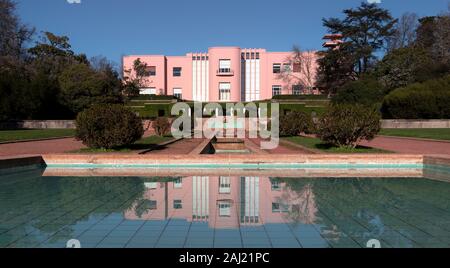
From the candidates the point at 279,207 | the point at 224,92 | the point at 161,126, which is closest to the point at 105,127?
the point at 279,207

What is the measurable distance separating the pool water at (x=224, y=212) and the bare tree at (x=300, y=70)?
139 feet

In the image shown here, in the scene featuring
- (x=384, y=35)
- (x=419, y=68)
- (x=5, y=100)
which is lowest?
(x=5, y=100)

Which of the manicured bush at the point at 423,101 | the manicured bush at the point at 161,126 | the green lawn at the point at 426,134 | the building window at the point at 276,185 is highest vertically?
the manicured bush at the point at 423,101

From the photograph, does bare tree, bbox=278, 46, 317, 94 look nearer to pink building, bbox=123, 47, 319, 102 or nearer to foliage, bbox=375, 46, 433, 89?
pink building, bbox=123, 47, 319, 102

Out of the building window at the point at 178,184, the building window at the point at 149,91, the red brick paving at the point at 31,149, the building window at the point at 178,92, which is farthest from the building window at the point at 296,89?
the building window at the point at 178,184

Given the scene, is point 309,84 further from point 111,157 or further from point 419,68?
point 111,157

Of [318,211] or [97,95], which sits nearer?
[318,211]

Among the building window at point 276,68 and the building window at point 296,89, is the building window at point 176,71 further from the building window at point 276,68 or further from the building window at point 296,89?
the building window at point 296,89

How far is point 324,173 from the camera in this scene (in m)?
8.43

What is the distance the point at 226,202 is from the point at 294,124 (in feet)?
44.0

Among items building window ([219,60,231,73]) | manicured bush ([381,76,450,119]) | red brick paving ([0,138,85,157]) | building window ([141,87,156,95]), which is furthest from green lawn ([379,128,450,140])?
building window ([141,87,156,95])

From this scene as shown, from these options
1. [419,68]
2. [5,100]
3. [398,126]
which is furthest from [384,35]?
[5,100]

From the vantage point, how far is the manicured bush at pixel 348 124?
10.7 metres

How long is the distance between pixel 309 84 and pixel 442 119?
2364 centimetres
